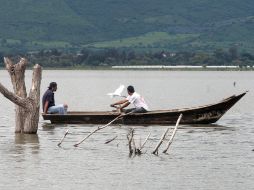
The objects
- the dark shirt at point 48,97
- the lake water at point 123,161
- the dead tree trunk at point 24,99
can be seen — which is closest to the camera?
the lake water at point 123,161

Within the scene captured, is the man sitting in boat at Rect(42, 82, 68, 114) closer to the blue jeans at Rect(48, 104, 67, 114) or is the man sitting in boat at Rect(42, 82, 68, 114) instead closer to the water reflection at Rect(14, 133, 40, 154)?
the blue jeans at Rect(48, 104, 67, 114)

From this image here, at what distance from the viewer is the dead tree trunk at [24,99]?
3450cm

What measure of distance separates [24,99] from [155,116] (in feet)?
26.1

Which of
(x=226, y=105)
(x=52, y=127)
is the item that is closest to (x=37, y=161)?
(x=52, y=127)

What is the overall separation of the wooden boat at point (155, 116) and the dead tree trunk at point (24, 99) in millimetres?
4797

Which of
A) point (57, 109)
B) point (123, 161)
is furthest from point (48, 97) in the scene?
point (123, 161)

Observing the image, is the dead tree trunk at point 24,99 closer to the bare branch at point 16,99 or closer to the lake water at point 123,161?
the bare branch at point 16,99

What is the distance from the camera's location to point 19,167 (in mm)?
27062

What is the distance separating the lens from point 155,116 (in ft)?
134

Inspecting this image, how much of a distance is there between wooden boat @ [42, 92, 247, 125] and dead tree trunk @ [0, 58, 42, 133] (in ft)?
15.7

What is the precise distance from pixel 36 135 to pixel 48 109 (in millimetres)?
4770

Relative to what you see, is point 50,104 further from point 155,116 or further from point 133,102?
point 155,116

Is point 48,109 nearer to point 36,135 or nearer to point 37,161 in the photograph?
point 36,135

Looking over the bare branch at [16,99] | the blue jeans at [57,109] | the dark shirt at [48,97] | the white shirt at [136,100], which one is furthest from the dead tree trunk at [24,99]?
the white shirt at [136,100]
